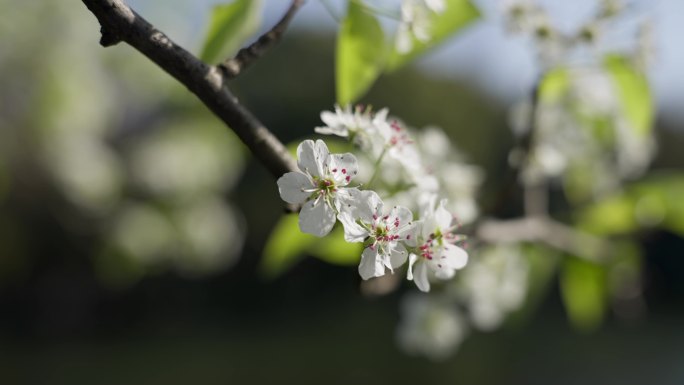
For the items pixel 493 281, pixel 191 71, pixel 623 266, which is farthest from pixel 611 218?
pixel 191 71

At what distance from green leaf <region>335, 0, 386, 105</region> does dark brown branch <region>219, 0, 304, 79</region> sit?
0.35 feet

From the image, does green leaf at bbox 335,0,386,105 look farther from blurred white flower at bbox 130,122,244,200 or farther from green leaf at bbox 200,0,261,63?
blurred white flower at bbox 130,122,244,200

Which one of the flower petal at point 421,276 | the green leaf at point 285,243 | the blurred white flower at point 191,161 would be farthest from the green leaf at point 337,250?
the blurred white flower at point 191,161

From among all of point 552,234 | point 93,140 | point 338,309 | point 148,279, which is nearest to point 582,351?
point 338,309

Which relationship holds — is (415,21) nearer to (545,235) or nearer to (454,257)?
(454,257)

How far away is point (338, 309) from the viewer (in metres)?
18.8

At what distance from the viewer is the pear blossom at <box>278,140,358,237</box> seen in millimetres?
588

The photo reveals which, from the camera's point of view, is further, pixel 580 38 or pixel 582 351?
pixel 582 351

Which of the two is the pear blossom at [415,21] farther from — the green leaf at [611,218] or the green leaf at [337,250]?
the green leaf at [611,218]

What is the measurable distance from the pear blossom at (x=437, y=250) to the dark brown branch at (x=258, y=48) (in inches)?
7.5

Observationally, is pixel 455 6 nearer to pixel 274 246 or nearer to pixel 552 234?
pixel 274 246

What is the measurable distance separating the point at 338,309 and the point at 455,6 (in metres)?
18.1

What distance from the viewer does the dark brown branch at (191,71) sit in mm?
542

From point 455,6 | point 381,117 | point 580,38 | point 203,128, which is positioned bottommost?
point 381,117
